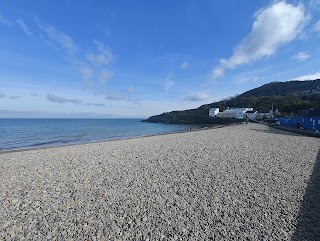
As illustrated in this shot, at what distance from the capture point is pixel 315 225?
14.9 feet

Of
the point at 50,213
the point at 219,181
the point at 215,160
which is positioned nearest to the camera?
the point at 50,213

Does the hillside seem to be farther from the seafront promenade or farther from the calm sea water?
the seafront promenade

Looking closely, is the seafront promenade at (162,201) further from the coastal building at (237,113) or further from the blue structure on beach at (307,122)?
the coastal building at (237,113)

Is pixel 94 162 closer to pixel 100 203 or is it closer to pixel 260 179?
pixel 100 203

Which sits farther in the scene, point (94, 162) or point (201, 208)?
point (94, 162)

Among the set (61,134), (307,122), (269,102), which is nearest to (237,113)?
(269,102)

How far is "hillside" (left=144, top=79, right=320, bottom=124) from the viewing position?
84.1 m

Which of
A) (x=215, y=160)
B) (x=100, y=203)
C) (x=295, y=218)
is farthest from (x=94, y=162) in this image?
(x=295, y=218)

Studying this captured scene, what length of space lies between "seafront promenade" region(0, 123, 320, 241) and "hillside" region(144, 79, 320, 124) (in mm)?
76386

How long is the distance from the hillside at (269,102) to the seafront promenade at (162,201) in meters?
76.4

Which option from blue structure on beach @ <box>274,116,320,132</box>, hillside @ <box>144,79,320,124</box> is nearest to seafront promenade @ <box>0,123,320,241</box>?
blue structure on beach @ <box>274,116,320,132</box>

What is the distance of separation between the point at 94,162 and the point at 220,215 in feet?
25.0

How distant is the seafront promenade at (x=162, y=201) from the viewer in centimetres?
436

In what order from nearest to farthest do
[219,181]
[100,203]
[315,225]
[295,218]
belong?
[315,225], [295,218], [100,203], [219,181]
